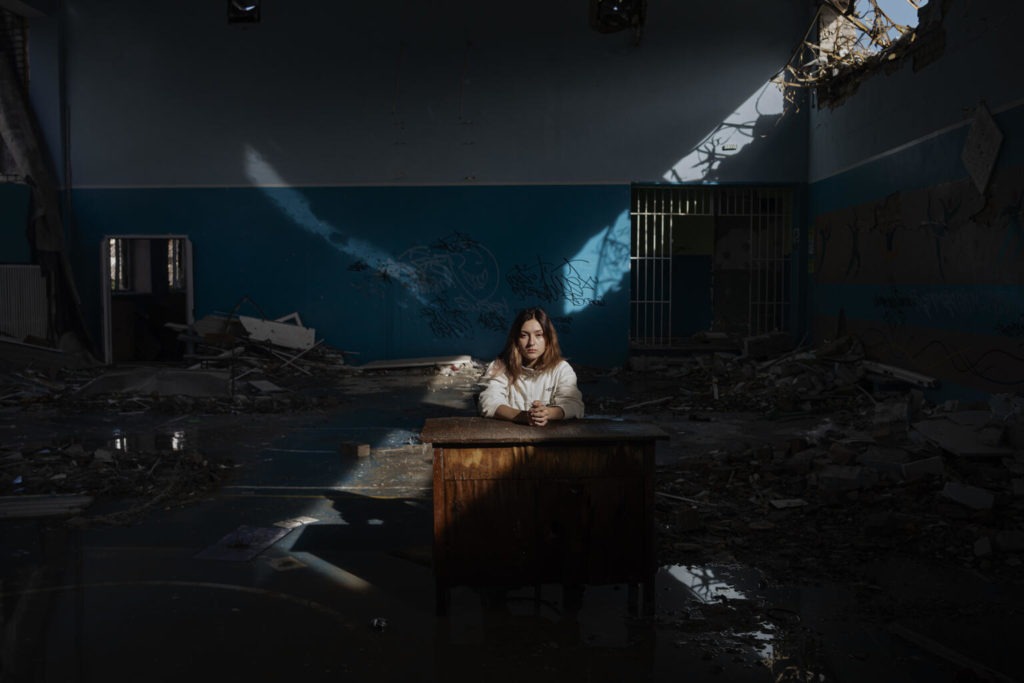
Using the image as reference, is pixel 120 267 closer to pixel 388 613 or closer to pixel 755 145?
pixel 755 145

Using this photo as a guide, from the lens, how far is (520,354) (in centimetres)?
452

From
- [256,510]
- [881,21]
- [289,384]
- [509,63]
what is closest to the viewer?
[256,510]

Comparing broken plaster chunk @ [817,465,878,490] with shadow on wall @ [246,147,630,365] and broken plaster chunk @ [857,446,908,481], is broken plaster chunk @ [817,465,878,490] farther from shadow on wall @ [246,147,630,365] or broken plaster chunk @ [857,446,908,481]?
shadow on wall @ [246,147,630,365]

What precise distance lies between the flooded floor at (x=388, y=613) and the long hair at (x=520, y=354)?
114cm

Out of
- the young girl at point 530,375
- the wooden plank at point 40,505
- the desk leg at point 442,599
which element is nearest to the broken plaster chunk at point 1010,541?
the young girl at point 530,375

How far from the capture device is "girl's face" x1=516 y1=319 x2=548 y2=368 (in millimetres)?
4457

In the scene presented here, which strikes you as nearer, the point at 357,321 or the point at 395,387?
the point at 395,387

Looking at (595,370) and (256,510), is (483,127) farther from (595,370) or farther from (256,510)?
(256,510)

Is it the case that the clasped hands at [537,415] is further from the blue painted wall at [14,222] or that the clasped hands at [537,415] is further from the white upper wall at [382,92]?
the blue painted wall at [14,222]

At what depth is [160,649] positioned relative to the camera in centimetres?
367

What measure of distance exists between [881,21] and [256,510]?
10222 mm

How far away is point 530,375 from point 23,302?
43.3ft

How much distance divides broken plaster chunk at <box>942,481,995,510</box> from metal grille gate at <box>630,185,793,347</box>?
32.5ft

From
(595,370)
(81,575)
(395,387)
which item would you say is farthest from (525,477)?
(595,370)
